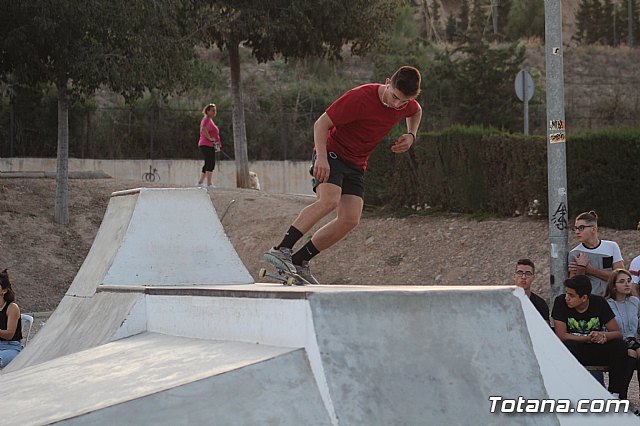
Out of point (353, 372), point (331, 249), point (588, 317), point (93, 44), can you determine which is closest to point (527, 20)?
point (331, 249)

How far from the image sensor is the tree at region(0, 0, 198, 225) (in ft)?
59.6

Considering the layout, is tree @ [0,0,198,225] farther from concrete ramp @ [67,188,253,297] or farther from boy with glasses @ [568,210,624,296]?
boy with glasses @ [568,210,624,296]

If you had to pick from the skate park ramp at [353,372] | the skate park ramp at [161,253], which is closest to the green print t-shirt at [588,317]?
the skate park ramp at [353,372]

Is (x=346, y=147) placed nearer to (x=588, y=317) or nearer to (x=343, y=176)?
(x=343, y=176)

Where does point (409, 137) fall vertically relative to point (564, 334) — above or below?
above

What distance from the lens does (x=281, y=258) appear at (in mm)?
7859

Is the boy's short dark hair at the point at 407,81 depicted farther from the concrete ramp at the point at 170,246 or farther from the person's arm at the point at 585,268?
the person's arm at the point at 585,268

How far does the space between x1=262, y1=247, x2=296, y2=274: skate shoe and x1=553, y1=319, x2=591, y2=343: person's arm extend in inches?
79.6

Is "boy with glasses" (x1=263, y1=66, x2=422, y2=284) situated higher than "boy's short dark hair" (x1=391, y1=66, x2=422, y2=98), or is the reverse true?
"boy's short dark hair" (x1=391, y1=66, x2=422, y2=98)

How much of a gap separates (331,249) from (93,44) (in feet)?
18.5

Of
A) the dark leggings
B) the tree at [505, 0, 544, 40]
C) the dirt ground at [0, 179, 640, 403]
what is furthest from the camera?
the tree at [505, 0, 544, 40]

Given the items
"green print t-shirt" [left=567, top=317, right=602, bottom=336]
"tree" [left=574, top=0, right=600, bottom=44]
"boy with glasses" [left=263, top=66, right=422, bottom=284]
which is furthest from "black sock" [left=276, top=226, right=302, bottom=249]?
"tree" [left=574, top=0, right=600, bottom=44]

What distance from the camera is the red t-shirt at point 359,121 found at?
7.68 meters

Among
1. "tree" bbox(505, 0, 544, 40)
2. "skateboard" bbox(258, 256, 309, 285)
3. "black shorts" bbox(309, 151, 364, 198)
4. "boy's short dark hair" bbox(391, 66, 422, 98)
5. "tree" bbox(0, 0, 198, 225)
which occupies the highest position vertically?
"tree" bbox(505, 0, 544, 40)
